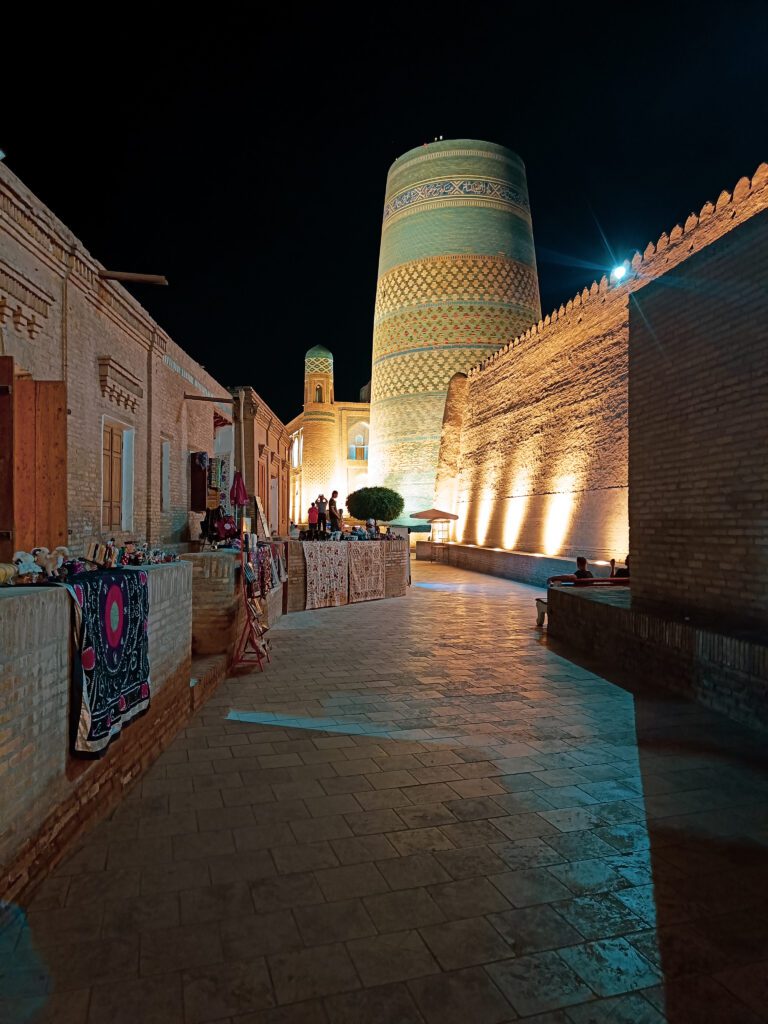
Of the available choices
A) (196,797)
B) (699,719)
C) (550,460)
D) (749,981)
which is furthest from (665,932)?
(550,460)

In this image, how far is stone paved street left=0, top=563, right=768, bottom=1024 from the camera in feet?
6.61

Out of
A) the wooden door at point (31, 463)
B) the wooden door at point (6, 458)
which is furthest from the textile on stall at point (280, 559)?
the wooden door at point (6, 458)

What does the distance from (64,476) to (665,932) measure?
16.9 feet

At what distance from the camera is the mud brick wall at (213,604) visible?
20.3 feet

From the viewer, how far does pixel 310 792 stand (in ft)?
11.5

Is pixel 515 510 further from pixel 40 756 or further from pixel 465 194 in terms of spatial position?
pixel 40 756

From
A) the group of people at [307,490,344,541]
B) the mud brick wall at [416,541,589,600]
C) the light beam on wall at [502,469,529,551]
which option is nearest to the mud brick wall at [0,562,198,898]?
the group of people at [307,490,344,541]

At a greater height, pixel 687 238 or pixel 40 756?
pixel 687 238

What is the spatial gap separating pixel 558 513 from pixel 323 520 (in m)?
6.17

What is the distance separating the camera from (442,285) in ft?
86.3

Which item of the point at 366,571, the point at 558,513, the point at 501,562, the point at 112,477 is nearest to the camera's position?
the point at 112,477

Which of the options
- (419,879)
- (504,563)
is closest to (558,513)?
(504,563)

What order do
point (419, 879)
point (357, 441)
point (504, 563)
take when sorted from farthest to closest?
1. point (357, 441)
2. point (504, 563)
3. point (419, 879)

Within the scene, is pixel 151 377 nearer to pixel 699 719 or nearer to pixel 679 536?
pixel 679 536
